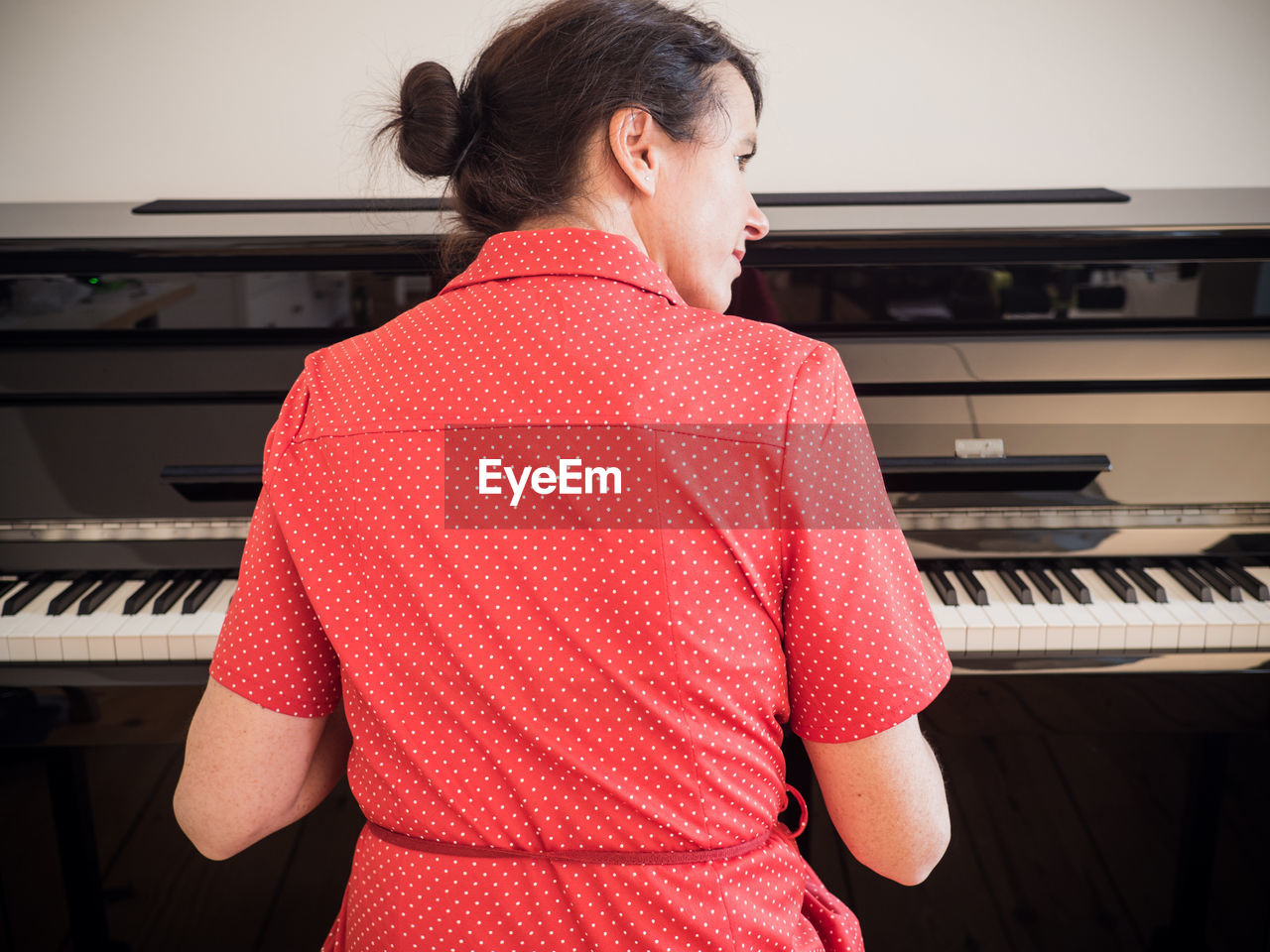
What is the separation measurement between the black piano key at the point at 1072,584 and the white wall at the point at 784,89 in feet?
2.64

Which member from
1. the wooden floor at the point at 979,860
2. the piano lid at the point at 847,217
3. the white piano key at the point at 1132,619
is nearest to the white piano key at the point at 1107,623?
the white piano key at the point at 1132,619

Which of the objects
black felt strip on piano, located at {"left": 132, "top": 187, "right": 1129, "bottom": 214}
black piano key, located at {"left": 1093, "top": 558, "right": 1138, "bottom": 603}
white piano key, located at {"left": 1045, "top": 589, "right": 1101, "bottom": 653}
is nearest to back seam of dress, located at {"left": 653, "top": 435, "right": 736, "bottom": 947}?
white piano key, located at {"left": 1045, "top": 589, "right": 1101, "bottom": 653}

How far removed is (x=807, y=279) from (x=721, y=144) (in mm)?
564

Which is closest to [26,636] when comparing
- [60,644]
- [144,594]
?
[60,644]

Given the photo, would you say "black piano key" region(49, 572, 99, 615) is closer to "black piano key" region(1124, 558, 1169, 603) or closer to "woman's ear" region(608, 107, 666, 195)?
"woman's ear" region(608, 107, 666, 195)

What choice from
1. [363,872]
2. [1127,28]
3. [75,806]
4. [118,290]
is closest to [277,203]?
[118,290]

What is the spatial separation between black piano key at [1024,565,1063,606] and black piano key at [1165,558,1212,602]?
0.60 feet

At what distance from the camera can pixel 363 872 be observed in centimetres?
78

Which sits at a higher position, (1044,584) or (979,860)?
(1044,584)

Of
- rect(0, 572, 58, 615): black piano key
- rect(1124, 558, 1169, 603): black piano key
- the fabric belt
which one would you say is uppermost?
the fabric belt

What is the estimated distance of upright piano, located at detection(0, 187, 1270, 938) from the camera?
4.35 ft

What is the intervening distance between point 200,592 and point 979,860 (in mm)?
1325

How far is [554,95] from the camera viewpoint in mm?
767

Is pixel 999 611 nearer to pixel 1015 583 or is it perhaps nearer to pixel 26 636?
pixel 1015 583
